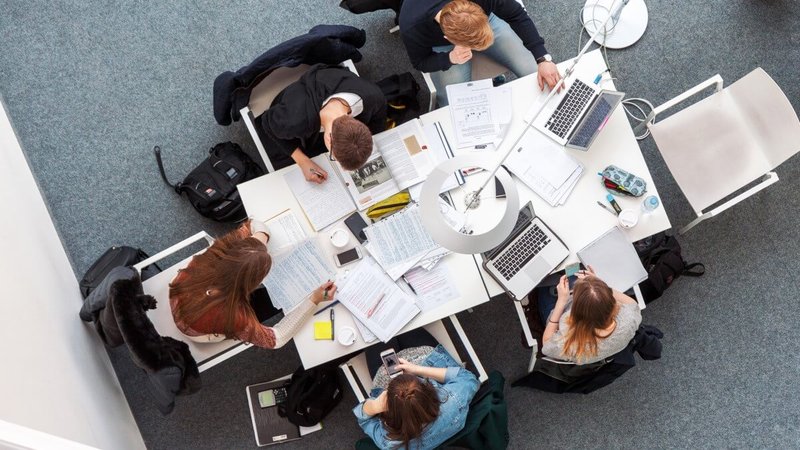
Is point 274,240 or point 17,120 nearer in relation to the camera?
point 274,240

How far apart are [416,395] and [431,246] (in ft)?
1.78

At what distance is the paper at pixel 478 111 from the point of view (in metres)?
2.43

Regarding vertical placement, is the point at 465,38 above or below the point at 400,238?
above

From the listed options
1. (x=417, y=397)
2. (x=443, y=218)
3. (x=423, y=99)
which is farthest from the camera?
(x=423, y=99)

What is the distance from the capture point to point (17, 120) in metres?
3.01

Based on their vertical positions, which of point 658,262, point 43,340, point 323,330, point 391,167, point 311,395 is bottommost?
point 311,395

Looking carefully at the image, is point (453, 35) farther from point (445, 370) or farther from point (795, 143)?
point (795, 143)

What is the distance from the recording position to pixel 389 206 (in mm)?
2375

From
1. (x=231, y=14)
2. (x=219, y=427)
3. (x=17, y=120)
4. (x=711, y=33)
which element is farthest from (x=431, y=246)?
(x=17, y=120)

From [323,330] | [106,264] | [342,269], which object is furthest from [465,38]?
[106,264]

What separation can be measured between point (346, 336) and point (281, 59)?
1.07m

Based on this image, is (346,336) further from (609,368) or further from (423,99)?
(423,99)

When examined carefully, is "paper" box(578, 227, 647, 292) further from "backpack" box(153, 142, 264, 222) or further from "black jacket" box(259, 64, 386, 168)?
"backpack" box(153, 142, 264, 222)

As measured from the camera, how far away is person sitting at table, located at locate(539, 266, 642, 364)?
2135mm
